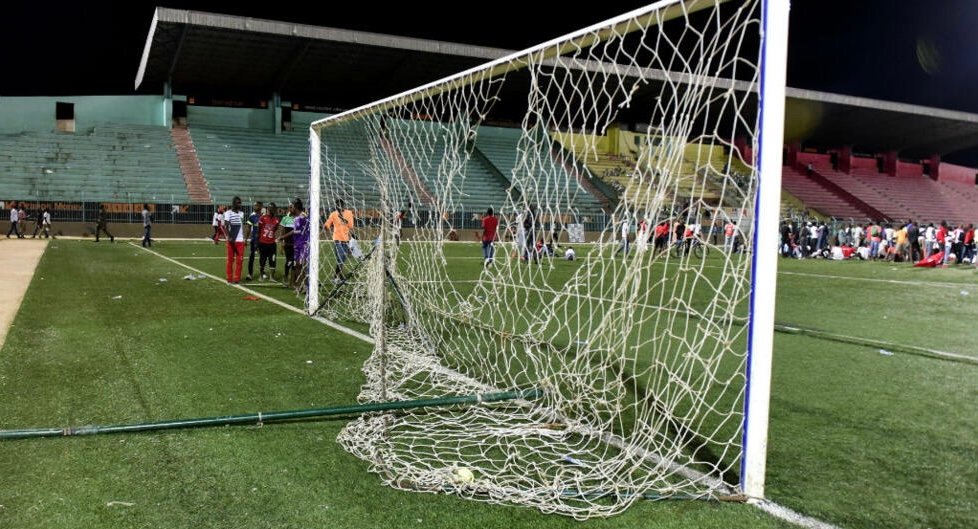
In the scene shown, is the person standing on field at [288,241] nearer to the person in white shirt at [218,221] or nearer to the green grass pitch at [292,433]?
the green grass pitch at [292,433]

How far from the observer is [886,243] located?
27422 millimetres

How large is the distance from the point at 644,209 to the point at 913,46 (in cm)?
4178

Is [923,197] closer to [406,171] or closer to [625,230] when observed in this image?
[406,171]

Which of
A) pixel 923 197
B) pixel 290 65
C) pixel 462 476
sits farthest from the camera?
pixel 923 197

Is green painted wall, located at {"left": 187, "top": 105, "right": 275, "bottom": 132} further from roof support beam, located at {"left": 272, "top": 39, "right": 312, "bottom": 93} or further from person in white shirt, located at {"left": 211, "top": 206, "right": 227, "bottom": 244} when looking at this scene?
person in white shirt, located at {"left": 211, "top": 206, "right": 227, "bottom": 244}

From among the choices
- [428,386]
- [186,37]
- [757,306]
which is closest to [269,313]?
[428,386]

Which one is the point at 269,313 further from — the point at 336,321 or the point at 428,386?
the point at 428,386

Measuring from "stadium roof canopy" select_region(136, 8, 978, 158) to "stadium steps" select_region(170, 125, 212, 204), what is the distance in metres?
2.81

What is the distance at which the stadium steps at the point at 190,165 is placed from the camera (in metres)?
30.7

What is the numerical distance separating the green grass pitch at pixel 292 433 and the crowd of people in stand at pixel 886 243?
18.5 meters

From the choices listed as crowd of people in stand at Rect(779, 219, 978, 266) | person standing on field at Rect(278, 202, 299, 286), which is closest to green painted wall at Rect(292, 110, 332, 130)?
crowd of people in stand at Rect(779, 219, 978, 266)

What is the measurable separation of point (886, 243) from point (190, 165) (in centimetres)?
3141

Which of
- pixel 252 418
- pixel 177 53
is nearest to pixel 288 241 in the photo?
pixel 252 418

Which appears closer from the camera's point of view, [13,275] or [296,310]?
[296,310]
